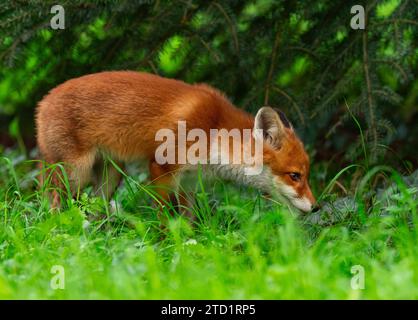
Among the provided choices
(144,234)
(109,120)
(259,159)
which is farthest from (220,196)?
(144,234)

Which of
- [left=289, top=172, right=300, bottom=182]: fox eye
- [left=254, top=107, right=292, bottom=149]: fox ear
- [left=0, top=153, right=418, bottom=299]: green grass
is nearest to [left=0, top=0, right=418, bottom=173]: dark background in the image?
[left=254, top=107, right=292, bottom=149]: fox ear

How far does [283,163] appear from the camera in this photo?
18.4ft

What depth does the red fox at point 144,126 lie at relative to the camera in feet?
18.5

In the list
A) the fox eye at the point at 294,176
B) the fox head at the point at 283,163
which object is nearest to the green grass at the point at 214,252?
the fox head at the point at 283,163

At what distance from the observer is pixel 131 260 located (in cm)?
410

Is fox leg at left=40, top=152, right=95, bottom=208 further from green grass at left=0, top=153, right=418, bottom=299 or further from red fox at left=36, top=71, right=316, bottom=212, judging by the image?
green grass at left=0, top=153, right=418, bottom=299

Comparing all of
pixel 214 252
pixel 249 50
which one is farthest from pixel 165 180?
pixel 214 252

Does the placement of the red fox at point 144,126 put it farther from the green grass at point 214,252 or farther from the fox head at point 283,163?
the green grass at point 214,252

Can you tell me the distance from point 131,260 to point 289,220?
3.06 ft

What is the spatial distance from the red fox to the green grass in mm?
305

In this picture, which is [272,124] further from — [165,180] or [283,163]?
[165,180]

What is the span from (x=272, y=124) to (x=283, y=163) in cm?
31

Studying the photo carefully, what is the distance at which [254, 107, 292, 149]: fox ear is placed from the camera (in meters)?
5.49

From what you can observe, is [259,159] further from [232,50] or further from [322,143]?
[322,143]
